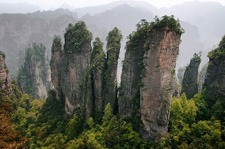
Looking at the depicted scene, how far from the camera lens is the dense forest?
34562 mm

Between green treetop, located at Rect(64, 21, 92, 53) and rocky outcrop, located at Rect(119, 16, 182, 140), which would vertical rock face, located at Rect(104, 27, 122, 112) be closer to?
rocky outcrop, located at Rect(119, 16, 182, 140)

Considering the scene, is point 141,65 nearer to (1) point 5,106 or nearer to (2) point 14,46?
(1) point 5,106

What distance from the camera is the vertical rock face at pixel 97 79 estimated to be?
43500 mm

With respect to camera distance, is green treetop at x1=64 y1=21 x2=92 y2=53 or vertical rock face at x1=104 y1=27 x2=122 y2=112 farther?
green treetop at x1=64 y1=21 x2=92 y2=53

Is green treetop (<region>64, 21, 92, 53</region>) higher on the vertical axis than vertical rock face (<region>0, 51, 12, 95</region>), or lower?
higher

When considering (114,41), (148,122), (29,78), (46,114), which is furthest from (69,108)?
(29,78)

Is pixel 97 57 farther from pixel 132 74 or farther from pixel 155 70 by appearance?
pixel 155 70

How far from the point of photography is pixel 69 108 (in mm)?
50531

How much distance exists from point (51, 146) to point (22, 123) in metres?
13.2

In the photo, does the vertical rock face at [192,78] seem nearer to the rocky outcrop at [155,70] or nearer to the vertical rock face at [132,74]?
the vertical rock face at [132,74]

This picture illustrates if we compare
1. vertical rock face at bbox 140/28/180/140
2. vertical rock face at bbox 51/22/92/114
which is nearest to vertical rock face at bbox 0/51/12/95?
vertical rock face at bbox 51/22/92/114

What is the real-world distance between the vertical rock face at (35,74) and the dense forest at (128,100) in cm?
3981

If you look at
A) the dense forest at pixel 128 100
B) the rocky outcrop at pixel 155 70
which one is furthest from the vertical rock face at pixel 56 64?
Result: the rocky outcrop at pixel 155 70

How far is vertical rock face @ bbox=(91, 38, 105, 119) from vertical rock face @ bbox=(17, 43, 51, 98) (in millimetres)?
53194
